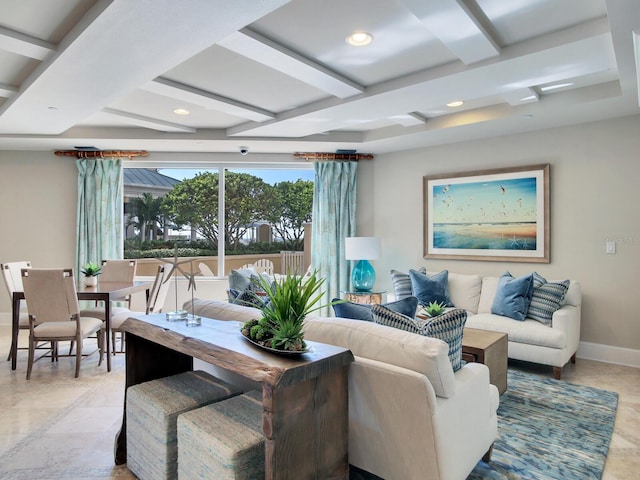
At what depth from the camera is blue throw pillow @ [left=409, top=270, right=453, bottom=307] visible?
15.3ft

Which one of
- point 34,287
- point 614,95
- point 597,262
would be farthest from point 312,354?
point 597,262

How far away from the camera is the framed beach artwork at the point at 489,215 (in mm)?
4598

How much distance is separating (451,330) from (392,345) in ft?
1.18

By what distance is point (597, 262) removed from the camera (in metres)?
4.27

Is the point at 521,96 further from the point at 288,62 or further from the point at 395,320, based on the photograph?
the point at 395,320

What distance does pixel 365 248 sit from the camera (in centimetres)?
546

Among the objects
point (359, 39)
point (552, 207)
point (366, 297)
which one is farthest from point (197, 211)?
point (552, 207)

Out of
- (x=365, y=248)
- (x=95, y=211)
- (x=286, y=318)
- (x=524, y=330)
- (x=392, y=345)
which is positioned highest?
(x=95, y=211)

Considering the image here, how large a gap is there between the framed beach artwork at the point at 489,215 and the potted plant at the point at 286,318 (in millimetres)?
3666

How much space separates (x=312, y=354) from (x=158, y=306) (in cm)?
368

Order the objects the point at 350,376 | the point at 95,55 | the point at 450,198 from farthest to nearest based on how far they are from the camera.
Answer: the point at 450,198
the point at 95,55
the point at 350,376

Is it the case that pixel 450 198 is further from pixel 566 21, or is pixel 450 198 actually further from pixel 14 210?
pixel 14 210

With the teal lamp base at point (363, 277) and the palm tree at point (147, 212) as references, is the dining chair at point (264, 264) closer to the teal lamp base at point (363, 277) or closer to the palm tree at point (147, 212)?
the teal lamp base at point (363, 277)

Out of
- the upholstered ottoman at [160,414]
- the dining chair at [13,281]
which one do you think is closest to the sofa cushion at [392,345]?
the upholstered ottoman at [160,414]
